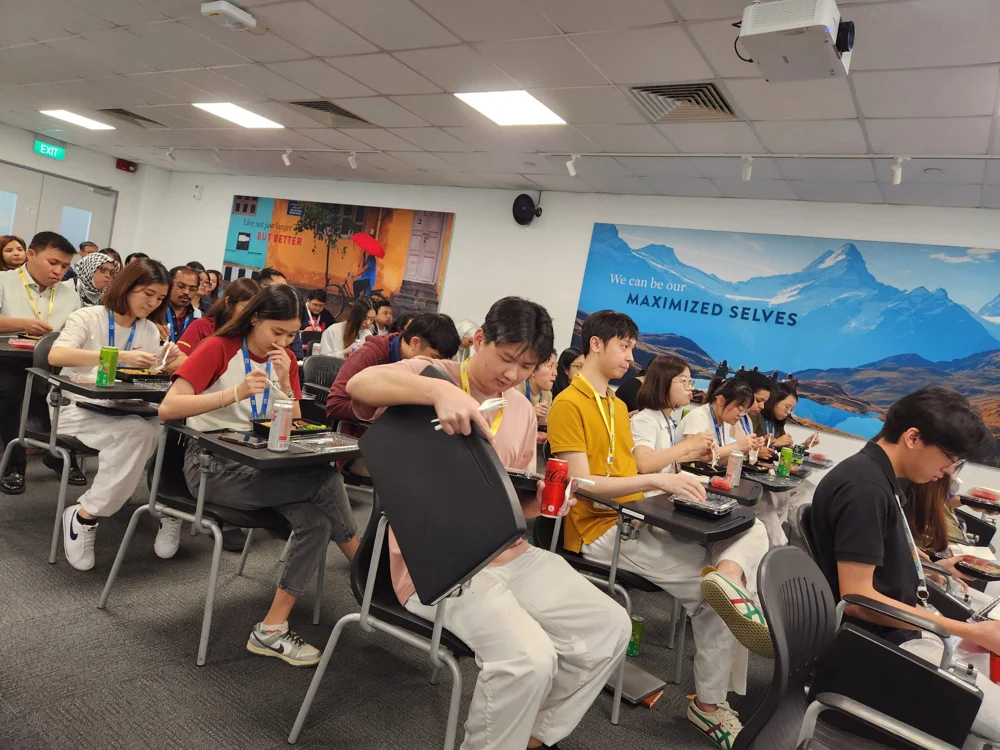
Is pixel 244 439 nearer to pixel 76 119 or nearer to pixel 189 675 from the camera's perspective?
pixel 189 675

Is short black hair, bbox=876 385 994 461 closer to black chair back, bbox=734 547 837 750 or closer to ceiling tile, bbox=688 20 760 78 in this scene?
black chair back, bbox=734 547 837 750

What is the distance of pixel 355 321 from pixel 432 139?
198 centimetres

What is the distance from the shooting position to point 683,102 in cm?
454

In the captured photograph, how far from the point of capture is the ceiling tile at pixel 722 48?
3396mm

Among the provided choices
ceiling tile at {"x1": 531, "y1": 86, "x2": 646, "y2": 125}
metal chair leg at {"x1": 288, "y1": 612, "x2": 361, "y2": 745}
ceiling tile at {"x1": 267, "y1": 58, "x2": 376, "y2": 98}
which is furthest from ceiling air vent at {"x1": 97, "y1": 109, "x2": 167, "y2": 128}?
metal chair leg at {"x1": 288, "y1": 612, "x2": 361, "y2": 745}

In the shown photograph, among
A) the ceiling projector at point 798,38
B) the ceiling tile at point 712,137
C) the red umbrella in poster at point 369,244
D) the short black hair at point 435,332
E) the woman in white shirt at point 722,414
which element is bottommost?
the woman in white shirt at point 722,414

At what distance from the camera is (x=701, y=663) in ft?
7.63

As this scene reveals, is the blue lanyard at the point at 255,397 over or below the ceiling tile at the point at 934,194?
below

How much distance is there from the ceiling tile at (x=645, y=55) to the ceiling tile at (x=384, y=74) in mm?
1467

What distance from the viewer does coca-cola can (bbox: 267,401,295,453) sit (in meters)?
2.07

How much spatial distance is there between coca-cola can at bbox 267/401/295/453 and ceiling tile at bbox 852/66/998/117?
11.6 ft

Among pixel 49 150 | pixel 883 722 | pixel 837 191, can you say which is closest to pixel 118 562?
pixel 883 722

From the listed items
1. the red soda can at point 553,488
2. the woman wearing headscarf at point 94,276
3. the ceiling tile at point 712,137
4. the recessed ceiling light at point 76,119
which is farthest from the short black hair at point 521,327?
the recessed ceiling light at point 76,119

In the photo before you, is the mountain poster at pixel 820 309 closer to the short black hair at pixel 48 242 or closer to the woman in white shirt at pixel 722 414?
the woman in white shirt at pixel 722 414
